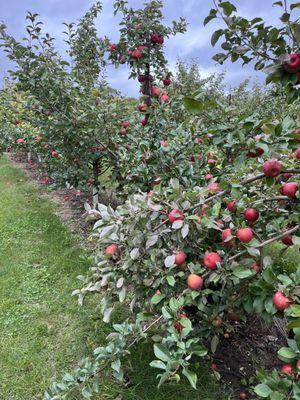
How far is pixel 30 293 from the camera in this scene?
12.9ft

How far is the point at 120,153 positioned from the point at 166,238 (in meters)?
2.36

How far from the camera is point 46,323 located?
345 cm

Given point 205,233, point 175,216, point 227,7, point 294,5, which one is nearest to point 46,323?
point 205,233

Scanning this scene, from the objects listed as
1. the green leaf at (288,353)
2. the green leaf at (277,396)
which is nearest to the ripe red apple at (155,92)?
the green leaf at (288,353)

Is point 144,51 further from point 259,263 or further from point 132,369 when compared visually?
point 132,369

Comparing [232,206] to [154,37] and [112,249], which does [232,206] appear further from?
[154,37]

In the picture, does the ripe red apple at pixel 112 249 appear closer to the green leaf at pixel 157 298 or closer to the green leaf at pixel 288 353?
the green leaf at pixel 157 298

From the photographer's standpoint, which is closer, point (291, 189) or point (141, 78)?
point (291, 189)

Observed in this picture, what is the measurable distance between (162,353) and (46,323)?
2109 millimetres

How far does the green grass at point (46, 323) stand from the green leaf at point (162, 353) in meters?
1.02

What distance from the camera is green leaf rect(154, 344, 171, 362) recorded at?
5.37 ft

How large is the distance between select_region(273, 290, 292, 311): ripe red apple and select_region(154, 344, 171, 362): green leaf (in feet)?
1.73

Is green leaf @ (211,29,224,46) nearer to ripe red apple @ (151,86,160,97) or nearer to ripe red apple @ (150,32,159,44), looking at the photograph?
ripe red apple @ (151,86,160,97)

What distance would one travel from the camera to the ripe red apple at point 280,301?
1573mm
